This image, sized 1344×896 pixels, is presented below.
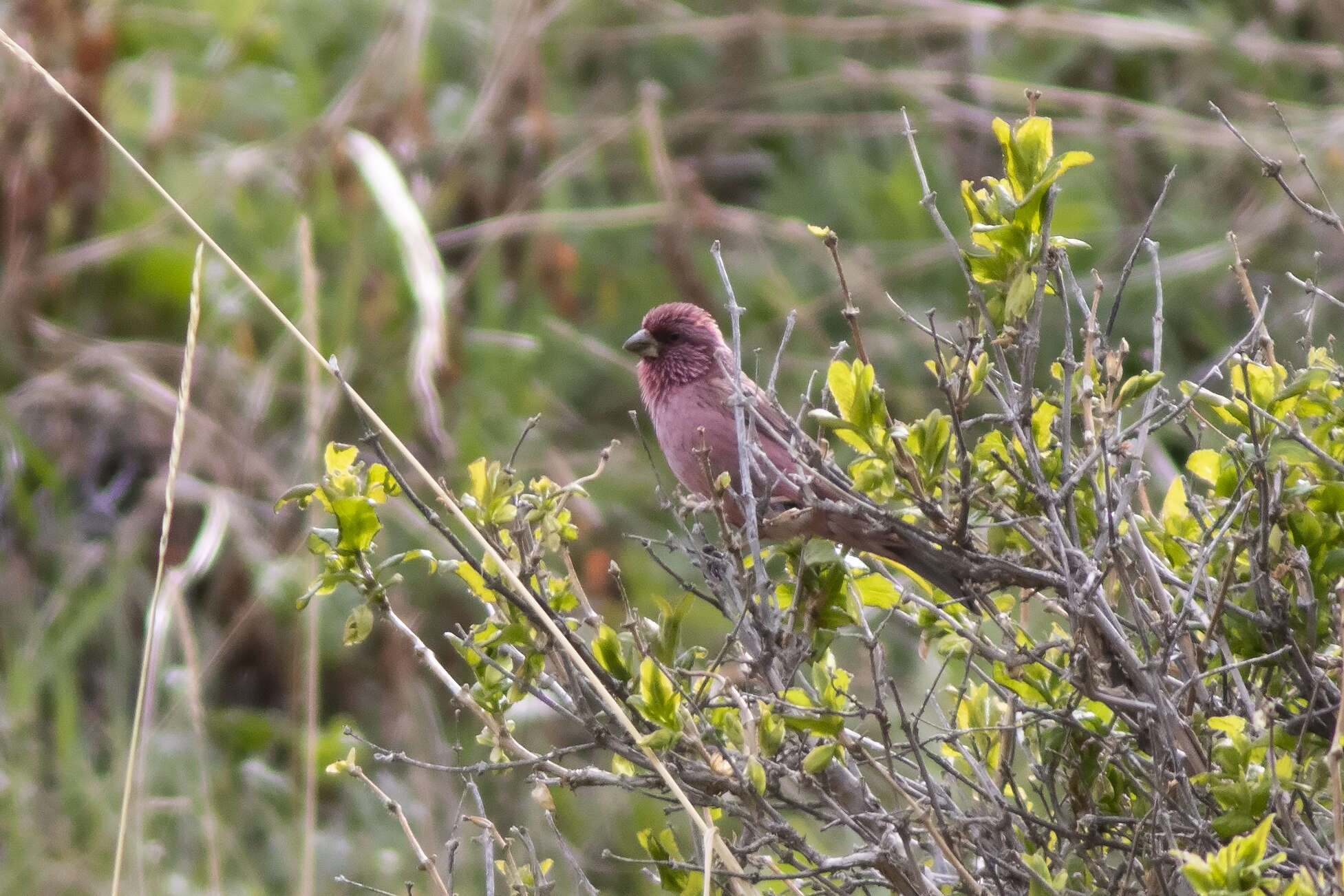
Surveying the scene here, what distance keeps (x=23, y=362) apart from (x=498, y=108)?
6.51 feet

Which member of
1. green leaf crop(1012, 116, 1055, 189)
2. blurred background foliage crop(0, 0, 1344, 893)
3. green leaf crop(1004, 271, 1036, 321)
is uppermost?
green leaf crop(1012, 116, 1055, 189)

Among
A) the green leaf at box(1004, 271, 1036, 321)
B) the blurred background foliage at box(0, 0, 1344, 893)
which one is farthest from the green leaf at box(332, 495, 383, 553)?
the blurred background foliage at box(0, 0, 1344, 893)

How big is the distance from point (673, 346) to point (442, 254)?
2.33m

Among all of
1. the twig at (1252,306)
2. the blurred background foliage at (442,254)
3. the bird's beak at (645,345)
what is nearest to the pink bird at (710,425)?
the bird's beak at (645,345)

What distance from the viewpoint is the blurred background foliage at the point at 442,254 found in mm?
4590

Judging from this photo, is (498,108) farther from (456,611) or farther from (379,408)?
(456,611)

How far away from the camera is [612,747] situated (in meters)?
1.79

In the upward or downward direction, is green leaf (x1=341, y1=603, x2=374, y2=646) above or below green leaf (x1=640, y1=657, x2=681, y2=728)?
above

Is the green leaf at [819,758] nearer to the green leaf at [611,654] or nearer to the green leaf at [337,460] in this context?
the green leaf at [611,654]

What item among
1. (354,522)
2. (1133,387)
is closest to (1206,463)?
(1133,387)

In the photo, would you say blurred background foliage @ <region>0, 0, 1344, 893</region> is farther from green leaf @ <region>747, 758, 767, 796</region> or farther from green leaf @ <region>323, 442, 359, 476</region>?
green leaf @ <region>747, 758, 767, 796</region>

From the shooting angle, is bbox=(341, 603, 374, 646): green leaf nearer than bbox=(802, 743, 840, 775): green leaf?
No

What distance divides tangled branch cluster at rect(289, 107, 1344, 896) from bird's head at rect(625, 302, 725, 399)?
1531 millimetres

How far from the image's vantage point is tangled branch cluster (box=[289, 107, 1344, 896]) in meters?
1.69
